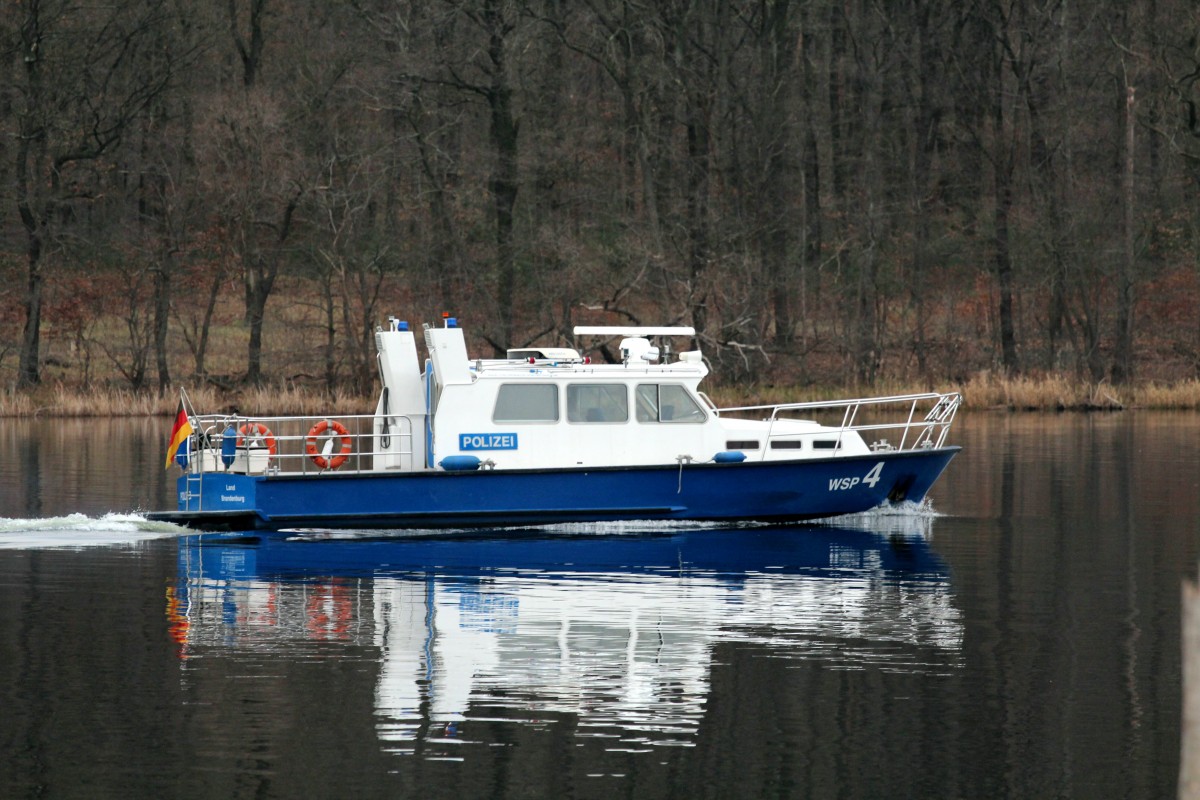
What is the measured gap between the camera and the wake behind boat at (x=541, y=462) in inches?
826

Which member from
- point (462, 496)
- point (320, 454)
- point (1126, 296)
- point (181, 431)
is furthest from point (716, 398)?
point (181, 431)

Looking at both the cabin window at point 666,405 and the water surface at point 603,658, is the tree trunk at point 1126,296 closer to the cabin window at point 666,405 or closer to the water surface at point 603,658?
the water surface at point 603,658

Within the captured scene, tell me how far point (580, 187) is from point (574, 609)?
32.5 m

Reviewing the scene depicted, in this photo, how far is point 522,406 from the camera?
21.2m

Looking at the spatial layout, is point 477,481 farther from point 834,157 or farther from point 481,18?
point 834,157

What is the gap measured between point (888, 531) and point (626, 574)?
16.3 ft

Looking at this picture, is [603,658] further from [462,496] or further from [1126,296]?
[1126,296]

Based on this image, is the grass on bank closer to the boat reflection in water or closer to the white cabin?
the white cabin

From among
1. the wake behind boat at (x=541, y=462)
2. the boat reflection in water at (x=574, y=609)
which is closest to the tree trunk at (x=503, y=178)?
the wake behind boat at (x=541, y=462)

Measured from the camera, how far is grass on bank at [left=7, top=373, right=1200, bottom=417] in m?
39.9

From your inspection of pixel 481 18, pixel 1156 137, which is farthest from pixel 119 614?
pixel 1156 137

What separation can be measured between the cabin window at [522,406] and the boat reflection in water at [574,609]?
150 cm

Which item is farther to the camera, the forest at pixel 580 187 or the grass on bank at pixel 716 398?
the forest at pixel 580 187

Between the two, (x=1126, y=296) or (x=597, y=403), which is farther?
(x=1126, y=296)
